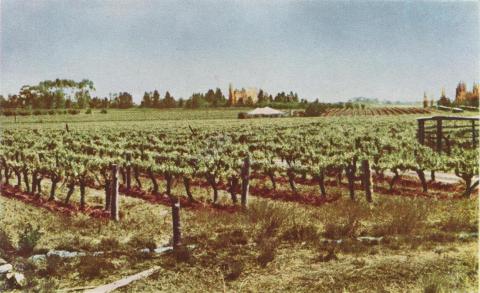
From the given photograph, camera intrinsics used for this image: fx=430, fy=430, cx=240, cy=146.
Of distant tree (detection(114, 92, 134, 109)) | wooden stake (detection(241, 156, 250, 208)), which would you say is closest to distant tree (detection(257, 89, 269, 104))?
wooden stake (detection(241, 156, 250, 208))

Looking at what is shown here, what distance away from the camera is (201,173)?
1353 centimetres

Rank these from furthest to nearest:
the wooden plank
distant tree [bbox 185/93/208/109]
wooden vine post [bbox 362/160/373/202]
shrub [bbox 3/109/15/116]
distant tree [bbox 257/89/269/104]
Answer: wooden vine post [bbox 362/160/373/202] → distant tree [bbox 185/93/208/109] → distant tree [bbox 257/89/269/104] → shrub [bbox 3/109/15/116] → the wooden plank

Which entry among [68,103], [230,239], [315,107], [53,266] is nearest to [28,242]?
[53,266]

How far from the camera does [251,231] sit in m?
9.87

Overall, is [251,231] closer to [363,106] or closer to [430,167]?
[363,106]

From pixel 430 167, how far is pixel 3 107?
11828mm

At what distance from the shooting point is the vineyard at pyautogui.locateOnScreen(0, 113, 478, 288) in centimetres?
1191

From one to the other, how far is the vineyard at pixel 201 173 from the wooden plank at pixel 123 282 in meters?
2.00

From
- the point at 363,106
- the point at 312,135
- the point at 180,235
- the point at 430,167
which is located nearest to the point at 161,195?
the point at 180,235

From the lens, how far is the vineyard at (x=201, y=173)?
11906 mm

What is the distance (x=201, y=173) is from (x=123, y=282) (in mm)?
6048

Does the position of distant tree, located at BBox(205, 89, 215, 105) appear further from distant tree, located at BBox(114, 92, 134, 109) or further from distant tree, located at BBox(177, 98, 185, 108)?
distant tree, located at BBox(114, 92, 134, 109)

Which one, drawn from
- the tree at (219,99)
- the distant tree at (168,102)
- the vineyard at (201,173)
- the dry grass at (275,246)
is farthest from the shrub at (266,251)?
the distant tree at (168,102)

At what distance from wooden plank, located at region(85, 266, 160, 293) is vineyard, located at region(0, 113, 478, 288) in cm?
200
